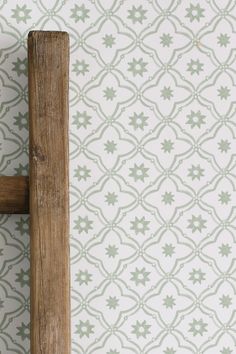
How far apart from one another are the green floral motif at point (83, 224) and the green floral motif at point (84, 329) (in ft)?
0.48

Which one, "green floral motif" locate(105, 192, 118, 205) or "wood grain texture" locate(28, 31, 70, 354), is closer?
"wood grain texture" locate(28, 31, 70, 354)

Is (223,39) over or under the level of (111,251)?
over

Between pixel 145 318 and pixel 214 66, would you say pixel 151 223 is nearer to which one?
pixel 145 318

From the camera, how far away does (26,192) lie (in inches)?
33.9

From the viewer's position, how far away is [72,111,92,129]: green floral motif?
969 millimetres

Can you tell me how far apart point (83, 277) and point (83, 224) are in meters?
0.09

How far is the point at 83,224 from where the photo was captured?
959 millimetres

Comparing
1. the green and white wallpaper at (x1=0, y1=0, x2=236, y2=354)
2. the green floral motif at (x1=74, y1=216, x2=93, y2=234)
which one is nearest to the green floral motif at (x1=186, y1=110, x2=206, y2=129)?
the green and white wallpaper at (x1=0, y1=0, x2=236, y2=354)

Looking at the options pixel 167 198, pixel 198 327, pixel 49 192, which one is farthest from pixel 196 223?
pixel 49 192

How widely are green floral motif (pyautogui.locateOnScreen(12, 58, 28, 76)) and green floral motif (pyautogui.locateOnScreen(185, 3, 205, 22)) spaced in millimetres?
291

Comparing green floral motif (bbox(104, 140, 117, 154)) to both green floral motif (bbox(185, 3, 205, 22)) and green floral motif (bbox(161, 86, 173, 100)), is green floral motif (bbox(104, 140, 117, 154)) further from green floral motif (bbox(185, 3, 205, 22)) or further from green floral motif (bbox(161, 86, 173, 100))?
green floral motif (bbox(185, 3, 205, 22))

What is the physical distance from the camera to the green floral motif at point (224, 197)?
39.2 inches

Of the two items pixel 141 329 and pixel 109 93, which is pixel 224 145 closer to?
pixel 109 93

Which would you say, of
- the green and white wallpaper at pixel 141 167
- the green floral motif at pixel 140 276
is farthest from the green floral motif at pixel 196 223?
the green floral motif at pixel 140 276
